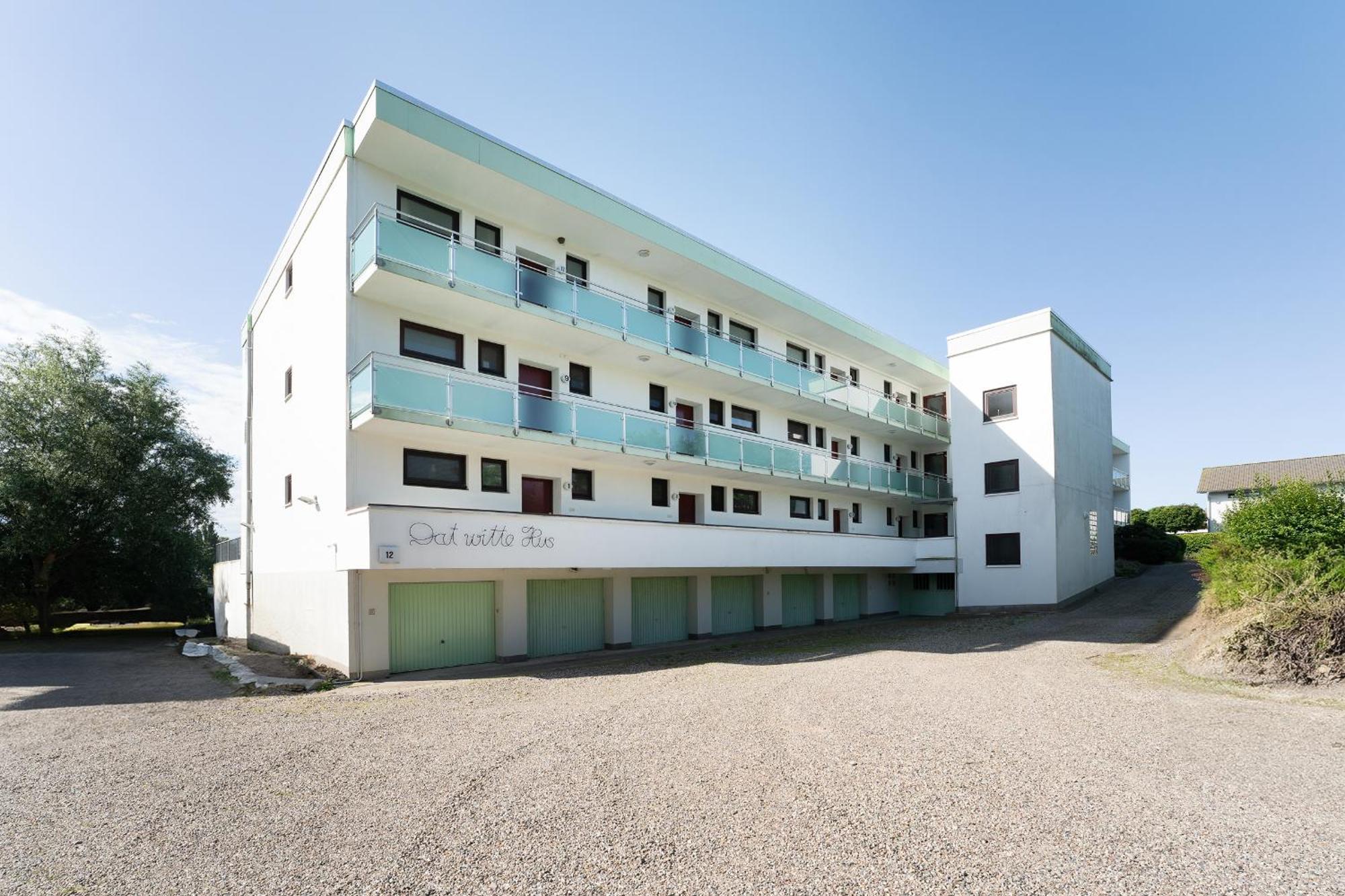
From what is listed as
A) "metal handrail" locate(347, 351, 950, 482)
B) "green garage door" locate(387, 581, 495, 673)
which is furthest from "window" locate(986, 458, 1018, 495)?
"green garage door" locate(387, 581, 495, 673)

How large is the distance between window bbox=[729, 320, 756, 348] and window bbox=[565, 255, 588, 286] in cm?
558

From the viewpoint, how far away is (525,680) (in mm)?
12906

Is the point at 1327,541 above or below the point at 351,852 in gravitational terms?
above

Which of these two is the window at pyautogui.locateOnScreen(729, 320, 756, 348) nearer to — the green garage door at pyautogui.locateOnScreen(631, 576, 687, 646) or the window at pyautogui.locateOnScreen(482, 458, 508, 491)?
the green garage door at pyautogui.locateOnScreen(631, 576, 687, 646)

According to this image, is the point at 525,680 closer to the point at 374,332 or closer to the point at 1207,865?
the point at 374,332

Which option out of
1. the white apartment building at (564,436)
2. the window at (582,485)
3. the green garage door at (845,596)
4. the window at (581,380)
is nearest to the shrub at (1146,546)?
the white apartment building at (564,436)

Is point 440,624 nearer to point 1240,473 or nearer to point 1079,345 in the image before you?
point 1079,345

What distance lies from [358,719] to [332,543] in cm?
546

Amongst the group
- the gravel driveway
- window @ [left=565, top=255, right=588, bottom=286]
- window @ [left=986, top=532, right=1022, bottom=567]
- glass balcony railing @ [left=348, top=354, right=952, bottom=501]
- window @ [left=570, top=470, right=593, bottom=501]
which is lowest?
the gravel driveway

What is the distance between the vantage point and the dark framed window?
15.3m

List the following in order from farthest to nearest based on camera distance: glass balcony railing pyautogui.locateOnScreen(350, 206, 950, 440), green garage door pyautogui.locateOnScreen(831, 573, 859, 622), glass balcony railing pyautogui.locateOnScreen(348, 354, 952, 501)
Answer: green garage door pyautogui.locateOnScreen(831, 573, 859, 622) → glass balcony railing pyautogui.locateOnScreen(350, 206, 950, 440) → glass balcony railing pyautogui.locateOnScreen(348, 354, 952, 501)

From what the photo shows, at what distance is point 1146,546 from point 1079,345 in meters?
12.9

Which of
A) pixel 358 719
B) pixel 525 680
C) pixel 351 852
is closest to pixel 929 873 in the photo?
pixel 351 852

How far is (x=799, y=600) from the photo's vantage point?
80.9ft
